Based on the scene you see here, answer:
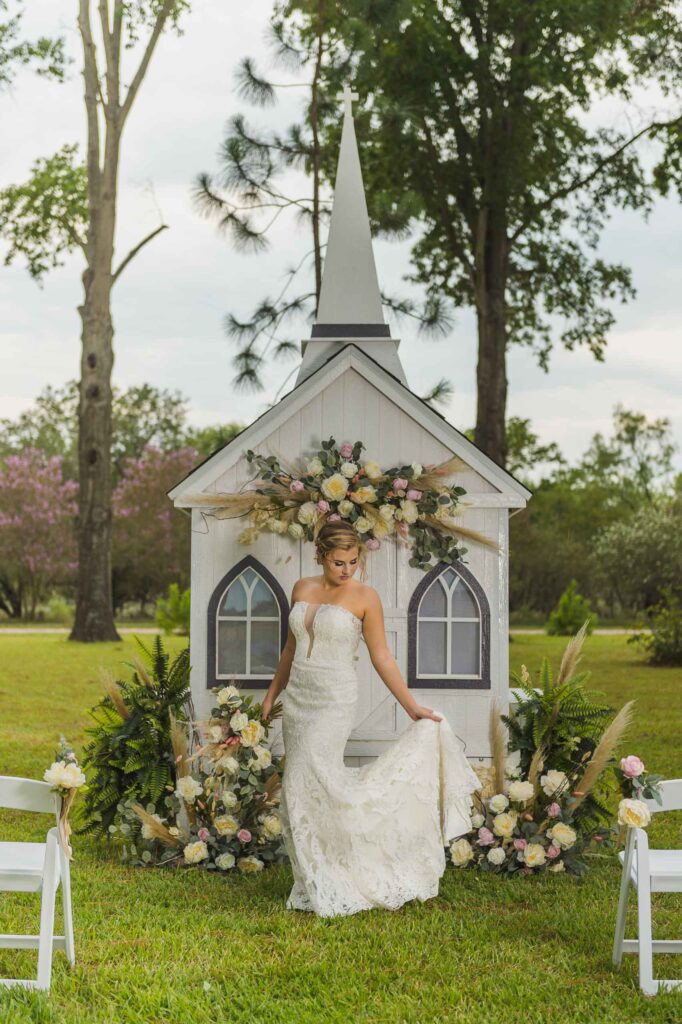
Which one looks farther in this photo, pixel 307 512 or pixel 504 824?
pixel 307 512

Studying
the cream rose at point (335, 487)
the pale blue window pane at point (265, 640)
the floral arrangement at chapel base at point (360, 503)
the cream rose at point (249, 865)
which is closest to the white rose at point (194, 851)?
the cream rose at point (249, 865)

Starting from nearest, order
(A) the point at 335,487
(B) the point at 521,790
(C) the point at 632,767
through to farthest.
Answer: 1. (C) the point at 632,767
2. (B) the point at 521,790
3. (A) the point at 335,487

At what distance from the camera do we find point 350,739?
800 cm

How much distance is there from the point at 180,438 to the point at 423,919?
44.9 m

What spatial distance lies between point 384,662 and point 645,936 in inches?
89.1

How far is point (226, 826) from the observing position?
7.57 m

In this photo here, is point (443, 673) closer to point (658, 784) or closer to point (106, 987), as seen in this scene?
point (658, 784)

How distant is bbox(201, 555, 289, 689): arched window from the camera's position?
319 inches

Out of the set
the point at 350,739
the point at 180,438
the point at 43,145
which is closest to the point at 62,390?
the point at 180,438

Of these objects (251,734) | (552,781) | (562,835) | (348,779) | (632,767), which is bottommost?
(562,835)

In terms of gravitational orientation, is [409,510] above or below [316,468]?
below

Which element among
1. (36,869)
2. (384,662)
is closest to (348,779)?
(384,662)

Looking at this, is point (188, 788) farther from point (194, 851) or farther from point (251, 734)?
point (251, 734)

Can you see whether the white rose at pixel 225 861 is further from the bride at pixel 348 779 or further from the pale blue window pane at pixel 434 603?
the pale blue window pane at pixel 434 603
